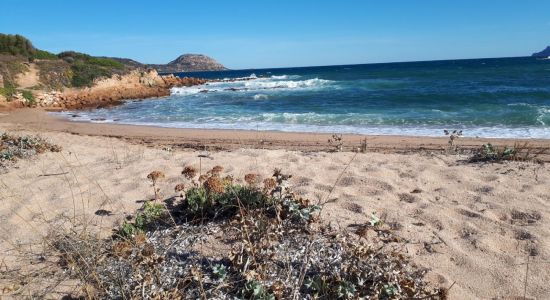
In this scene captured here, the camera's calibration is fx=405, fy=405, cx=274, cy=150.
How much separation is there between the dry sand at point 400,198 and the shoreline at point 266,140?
9.71 ft

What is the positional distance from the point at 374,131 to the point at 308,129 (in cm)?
216

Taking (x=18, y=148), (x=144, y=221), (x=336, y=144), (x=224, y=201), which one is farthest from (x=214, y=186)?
(x=336, y=144)

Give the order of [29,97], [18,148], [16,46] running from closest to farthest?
[18,148]
[29,97]
[16,46]

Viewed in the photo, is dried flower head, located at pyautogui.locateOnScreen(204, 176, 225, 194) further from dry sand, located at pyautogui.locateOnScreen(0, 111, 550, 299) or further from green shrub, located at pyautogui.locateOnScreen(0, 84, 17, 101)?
green shrub, located at pyautogui.locateOnScreen(0, 84, 17, 101)

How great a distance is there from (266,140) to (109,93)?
2151cm

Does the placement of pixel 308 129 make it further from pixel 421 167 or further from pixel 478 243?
pixel 478 243

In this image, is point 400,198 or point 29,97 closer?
point 400,198

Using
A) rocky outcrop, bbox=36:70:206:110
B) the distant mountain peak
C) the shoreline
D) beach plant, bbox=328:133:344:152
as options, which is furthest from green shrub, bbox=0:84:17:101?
the distant mountain peak

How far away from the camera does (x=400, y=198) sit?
160 inches

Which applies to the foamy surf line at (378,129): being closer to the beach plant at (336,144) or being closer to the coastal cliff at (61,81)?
the beach plant at (336,144)

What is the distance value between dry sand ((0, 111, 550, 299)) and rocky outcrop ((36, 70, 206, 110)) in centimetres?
1868

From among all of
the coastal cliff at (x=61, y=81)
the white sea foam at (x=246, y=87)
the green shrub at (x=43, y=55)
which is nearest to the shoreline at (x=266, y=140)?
the coastal cliff at (x=61, y=81)

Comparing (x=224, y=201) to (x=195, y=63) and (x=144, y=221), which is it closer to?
(x=144, y=221)

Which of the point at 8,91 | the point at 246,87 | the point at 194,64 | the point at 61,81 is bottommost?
the point at 246,87
